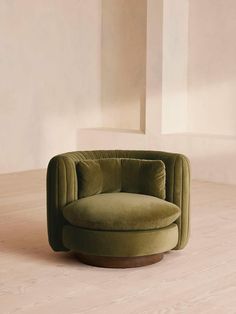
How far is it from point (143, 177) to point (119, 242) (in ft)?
1.90

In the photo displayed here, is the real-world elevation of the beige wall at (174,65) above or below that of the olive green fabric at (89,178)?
above

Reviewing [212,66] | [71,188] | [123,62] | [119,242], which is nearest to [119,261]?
[119,242]

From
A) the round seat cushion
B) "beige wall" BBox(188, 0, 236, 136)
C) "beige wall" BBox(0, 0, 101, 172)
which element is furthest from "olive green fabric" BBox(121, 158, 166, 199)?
"beige wall" BBox(0, 0, 101, 172)

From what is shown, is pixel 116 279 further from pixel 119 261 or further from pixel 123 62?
pixel 123 62

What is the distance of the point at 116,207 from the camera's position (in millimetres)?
3801

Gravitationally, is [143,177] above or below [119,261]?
above

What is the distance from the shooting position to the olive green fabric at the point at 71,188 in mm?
3969

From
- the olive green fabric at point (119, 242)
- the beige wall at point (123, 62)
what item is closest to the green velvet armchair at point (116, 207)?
the olive green fabric at point (119, 242)

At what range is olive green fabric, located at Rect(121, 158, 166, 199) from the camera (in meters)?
4.09

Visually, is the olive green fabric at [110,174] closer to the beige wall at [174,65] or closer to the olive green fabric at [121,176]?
the olive green fabric at [121,176]

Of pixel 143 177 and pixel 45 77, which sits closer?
pixel 143 177

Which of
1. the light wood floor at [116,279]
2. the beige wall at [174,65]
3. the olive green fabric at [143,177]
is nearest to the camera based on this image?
the light wood floor at [116,279]

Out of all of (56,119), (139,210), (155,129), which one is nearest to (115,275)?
(139,210)

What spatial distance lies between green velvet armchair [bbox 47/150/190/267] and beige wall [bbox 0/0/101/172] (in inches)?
151
